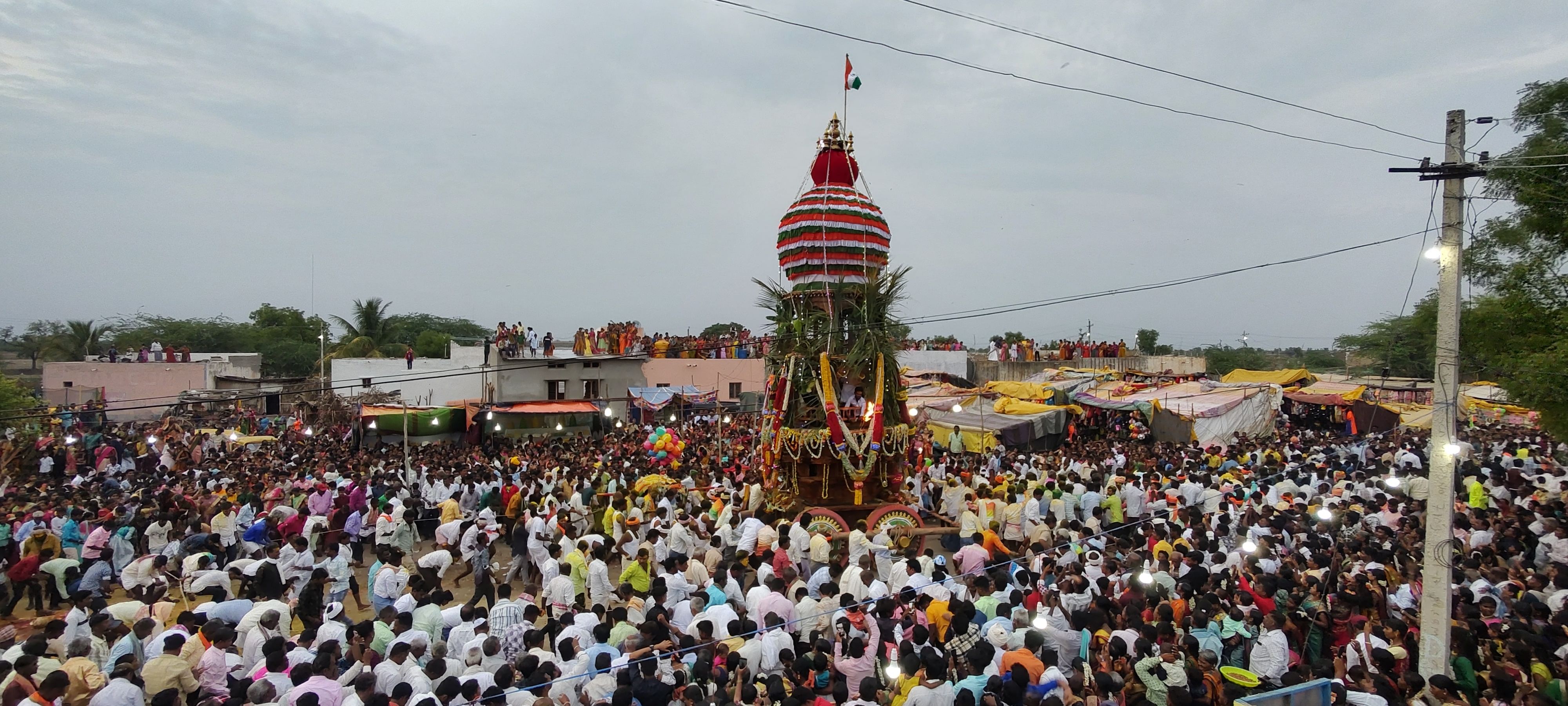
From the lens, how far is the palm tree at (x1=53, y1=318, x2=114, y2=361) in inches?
1454

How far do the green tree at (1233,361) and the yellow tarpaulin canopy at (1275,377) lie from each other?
19571 mm

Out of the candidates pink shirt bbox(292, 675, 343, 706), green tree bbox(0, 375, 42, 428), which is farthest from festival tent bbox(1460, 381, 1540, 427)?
green tree bbox(0, 375, 42, 428)

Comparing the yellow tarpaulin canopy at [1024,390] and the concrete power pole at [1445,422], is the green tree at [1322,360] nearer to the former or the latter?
the yellow tarpaulin canopy at [1024,390]

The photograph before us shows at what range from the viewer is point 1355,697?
5469 millimetres

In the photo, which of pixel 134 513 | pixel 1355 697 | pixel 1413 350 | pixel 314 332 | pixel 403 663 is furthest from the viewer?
pixel 314 332

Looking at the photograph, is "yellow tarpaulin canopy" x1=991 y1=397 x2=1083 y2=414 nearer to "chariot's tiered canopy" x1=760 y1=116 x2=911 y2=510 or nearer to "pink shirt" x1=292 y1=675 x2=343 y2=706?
"chariot's tiered canopy" x1=760 y1=116 x2=911 y2=510

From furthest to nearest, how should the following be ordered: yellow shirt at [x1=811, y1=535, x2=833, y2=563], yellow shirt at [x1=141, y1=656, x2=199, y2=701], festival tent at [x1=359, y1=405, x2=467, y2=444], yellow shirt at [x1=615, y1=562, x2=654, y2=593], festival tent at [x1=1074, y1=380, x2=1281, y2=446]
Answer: festival tent at [x1=359, y1=405, x2=467, y2=444] < festival tent at [x1=1074, y1=380, x2=1281, y2=446] < yellow shirt at [x1=811, y1=535, x2=833, y2=563] < yellow shirt at [x1=615, y1=562, x2=654, y2=593] < yellow shirt at [x1=141, y1=656, x2=199, y2=701]

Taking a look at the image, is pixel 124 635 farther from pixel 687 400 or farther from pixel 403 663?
pixel 687 400

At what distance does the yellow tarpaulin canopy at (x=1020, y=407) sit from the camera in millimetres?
21500

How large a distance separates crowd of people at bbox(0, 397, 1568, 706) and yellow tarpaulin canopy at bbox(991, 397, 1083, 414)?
5774 millimetres

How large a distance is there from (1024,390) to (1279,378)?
8259 mm

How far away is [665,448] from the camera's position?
18578 mm

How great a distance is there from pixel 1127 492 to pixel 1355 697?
7.34m

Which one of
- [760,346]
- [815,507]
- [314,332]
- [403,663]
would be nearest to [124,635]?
[403,663]
